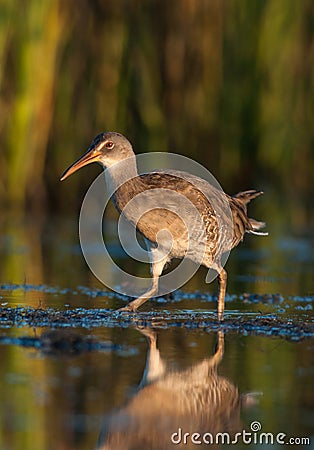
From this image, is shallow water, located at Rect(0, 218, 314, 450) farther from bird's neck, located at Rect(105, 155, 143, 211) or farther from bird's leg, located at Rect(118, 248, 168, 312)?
bird's neck, located at Rect(105, 155, 143, 211)

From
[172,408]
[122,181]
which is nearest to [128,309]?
[122,181]

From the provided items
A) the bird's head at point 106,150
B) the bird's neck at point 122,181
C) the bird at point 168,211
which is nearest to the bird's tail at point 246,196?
the bird at point 168,211

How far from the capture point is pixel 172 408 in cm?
522

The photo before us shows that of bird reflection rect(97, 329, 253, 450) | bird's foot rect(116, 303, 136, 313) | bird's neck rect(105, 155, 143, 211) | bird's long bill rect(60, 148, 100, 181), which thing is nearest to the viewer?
bird reflection rect(97, 329, 253, 450)

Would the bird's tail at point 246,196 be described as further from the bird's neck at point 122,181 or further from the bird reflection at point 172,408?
the bird reflection at point 172,408

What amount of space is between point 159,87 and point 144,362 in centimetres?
945

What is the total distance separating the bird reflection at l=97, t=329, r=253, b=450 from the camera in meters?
4.58

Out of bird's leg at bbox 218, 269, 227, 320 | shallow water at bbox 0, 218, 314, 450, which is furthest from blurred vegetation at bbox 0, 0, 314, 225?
bird's leg at bbox 218, 269, 227, 320

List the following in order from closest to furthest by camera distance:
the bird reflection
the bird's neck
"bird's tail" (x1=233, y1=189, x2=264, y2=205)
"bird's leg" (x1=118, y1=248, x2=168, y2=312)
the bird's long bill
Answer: the bird reflection < "bird's leg" (x1=118, y1=248, x2=168, y2=312) < the bird's neck < the bird's long bill < "bird's tail" (x1=233, y1=189, x2=264, y2=205)

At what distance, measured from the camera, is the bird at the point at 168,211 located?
25.0 feet

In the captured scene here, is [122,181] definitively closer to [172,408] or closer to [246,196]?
[246,196]

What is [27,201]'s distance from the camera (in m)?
14.0

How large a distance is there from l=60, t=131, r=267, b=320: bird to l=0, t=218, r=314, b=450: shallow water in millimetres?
421

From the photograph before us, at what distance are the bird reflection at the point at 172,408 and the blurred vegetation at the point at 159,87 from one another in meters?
7.32
